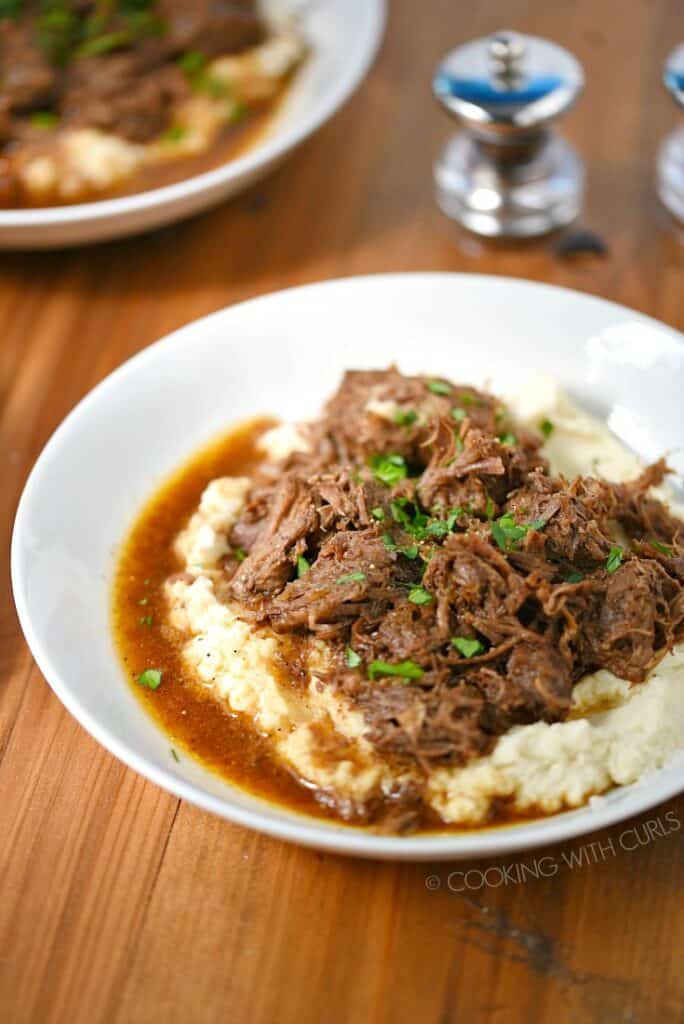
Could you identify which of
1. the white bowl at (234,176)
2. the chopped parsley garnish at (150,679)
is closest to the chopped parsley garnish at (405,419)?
the chopped parsley garnish at (150,679)

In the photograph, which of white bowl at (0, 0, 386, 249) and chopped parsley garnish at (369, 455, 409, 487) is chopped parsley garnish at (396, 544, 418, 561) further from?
white bowl at (0, 0, 386, 249)

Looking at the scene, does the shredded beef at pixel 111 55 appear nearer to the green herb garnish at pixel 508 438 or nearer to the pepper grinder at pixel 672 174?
the pepper grinder at pixel 672 174

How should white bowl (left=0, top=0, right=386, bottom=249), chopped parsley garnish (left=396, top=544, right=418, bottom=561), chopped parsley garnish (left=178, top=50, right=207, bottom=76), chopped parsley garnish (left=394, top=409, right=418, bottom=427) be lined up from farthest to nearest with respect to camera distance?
chopped parsley garnish (left=178, top=50, right=207, bottom=76) → white bowl (left=0, top=0, right=386, bottom=249) → chopped parsley garnish (left=394, top=409, right=418, bottom=427) → chopped parsley garnish (left=396, top=544, right=418, bottom=561)

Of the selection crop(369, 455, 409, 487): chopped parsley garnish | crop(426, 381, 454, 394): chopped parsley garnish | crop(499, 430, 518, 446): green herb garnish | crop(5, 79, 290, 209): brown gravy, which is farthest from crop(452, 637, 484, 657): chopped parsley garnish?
crop(5, 79, 290, 209): brown gravy

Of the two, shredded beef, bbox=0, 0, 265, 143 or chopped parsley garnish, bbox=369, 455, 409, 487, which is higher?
shredded beef, bbox=0, 0, 265, 143

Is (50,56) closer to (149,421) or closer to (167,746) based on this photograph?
(149,421)

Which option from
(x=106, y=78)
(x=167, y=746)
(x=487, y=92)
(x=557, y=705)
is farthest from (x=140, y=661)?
(x=106, y=78)

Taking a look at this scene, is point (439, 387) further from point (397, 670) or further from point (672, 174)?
point (672, 174)
